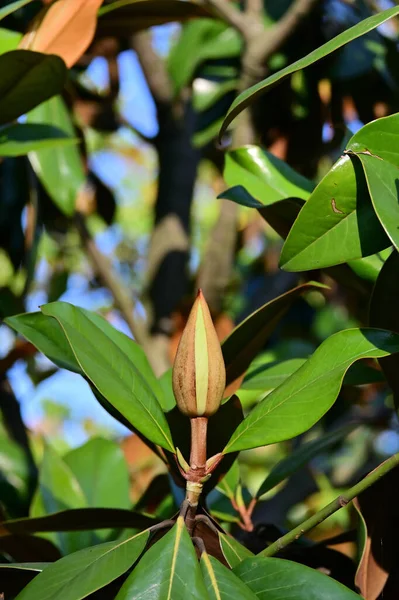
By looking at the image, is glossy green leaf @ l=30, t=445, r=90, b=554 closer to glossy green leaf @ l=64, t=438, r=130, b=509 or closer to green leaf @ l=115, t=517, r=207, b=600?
glossy green leaf @ l=64, t=438, r=130, b=509

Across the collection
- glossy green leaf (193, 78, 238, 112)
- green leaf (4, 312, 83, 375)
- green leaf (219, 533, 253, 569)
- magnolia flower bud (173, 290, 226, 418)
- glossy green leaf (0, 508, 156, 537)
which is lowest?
green leaf (219, 533, 253, 569)

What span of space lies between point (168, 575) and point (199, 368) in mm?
116

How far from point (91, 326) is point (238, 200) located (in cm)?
16

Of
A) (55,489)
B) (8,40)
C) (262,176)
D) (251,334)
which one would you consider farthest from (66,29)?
(55,489)

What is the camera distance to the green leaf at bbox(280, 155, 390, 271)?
1.63 feet

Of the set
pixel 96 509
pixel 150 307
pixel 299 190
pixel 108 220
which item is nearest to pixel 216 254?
pixel 150 307

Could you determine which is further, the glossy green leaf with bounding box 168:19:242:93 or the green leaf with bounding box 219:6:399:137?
the glossy green leaf with bounding box 168:19:242:93

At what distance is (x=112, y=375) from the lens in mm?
504

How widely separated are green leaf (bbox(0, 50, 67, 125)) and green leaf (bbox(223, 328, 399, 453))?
0.39 meters

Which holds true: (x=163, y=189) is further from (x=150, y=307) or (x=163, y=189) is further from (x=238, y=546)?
(x=238, y=546)

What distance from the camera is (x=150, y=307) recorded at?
1.38m

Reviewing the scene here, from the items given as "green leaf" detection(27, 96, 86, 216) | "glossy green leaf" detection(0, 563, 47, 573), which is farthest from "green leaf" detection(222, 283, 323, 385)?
"green leaf" detection(27, 96, 86, 216)

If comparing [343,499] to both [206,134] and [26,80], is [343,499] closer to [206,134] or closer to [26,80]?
[26,80]

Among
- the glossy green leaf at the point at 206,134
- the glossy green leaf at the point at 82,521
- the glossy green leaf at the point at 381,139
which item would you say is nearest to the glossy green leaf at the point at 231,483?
the glossy green leaf at the point at 82,521
